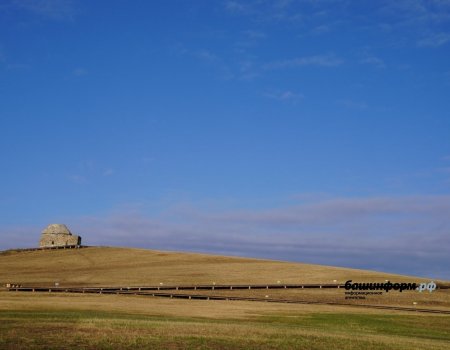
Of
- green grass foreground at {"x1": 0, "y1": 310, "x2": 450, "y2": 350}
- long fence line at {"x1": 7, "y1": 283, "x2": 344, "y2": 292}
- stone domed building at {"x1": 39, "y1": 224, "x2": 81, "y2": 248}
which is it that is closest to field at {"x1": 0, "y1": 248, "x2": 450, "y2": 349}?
green grass foreground at {"x1": 0, "y1": 310, "x2": 450, "y2": 350}

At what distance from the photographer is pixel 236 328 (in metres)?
26.0

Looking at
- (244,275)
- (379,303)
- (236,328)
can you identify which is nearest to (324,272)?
(244,275)

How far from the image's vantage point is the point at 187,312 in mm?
38219

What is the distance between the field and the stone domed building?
8.28 meters

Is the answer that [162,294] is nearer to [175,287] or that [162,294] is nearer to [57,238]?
[175,287]

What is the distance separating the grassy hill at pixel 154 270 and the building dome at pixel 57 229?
12.6 meters

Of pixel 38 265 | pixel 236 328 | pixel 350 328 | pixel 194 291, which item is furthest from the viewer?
pixel 38 265

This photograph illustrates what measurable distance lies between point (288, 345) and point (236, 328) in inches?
166

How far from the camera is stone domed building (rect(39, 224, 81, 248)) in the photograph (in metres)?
102

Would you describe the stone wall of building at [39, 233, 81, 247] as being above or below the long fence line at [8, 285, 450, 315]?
above

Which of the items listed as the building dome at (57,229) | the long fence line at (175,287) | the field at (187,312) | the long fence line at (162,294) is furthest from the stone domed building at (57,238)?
the long fence line at (162,294)

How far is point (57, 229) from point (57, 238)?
5.99ft

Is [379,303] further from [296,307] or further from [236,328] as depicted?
[236,328]

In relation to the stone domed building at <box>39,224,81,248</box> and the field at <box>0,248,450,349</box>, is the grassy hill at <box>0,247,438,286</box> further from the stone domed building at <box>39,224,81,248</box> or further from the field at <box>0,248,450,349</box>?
the stone domed building at <box>39,224,81,248</box>
